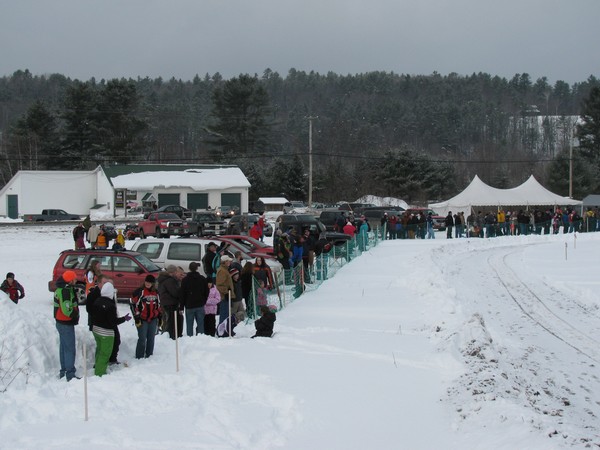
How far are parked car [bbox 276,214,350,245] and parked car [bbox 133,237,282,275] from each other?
9666 millimetres

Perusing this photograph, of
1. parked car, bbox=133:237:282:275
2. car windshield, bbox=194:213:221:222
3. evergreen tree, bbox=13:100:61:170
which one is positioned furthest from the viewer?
evergreen tree, bbox=13:100:61:170

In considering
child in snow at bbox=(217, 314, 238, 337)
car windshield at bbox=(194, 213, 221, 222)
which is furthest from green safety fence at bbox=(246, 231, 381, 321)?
car windshield at bbox=(194, 213, 221, 222)

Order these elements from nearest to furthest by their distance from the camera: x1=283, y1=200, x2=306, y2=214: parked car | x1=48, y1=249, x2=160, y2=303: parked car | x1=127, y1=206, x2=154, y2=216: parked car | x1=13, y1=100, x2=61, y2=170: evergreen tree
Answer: x1=48, y1=249, x2=160, y2=303: parked car → x1=127, y1=206, x2=154, y2=216: parked car → x1=283, y1=200, x2=306, y2=214: parked car → x1=13, y1=100, x2=61, y2=170: evergreen tree

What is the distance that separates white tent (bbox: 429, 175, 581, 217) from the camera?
51.2 meters

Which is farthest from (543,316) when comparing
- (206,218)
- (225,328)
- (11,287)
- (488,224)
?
(206,218)

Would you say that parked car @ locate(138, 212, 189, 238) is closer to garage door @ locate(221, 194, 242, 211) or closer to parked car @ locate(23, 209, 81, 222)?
parked car @ locate(23, 209, 81, 222)

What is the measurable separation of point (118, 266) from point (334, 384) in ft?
32.3

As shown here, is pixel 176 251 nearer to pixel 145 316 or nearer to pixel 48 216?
pixel 145 316

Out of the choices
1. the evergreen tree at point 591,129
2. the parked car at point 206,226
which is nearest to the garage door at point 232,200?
the parked car at point 206,226

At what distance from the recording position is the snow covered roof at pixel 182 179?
62.2m

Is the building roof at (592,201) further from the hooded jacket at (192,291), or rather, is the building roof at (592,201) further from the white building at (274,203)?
the hooded jacket at (192,291)

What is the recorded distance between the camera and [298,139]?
120 meters

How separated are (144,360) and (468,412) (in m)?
5.10

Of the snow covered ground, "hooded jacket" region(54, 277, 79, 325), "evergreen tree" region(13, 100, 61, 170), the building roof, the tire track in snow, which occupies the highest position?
"evergreen tree" region(13, 100, 61, 170)
